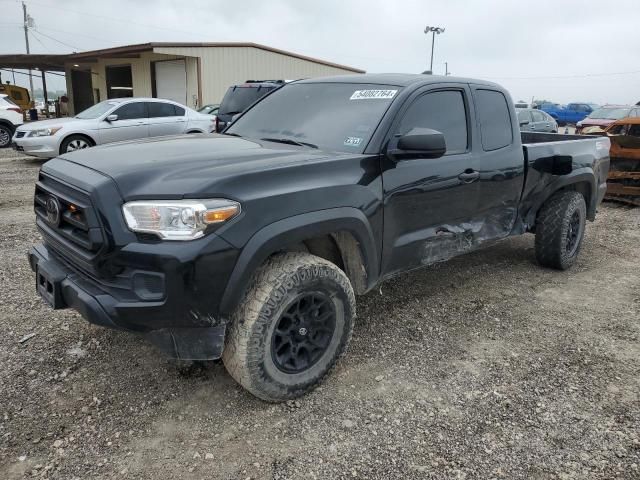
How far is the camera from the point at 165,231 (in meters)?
2.39

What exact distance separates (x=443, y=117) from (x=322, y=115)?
91 centimetres

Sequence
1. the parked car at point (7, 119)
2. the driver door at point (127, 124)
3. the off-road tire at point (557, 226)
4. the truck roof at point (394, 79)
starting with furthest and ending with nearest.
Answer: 1. the parked car at point (7, 119)
2. the driver door at point (127, 124)
3. the off-road tire at point (557, 226)
4. the truck roof at point (394, 79)

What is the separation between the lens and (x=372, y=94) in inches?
140

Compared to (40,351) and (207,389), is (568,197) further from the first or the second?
(40,351)

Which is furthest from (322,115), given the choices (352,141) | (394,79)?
(394,79)

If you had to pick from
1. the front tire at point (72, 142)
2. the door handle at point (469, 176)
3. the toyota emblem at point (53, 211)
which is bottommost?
the front tire at point (72, 142)

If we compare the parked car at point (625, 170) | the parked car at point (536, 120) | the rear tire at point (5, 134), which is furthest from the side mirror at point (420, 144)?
the rear tire at point (5, 134)

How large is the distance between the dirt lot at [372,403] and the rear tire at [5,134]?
12.9m

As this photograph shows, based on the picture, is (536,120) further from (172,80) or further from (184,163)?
(184,163)

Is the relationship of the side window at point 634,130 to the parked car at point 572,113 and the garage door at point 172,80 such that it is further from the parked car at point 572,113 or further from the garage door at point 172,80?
the parked car at point 572,113

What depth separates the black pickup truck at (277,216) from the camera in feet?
7.92

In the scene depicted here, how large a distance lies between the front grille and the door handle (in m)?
2.51

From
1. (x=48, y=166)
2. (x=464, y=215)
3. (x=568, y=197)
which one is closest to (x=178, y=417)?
(x=48, y=166)

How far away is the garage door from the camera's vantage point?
21.8m
